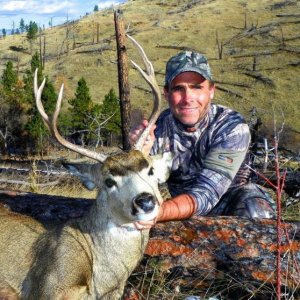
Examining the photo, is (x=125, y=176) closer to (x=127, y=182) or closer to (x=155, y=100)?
(x=127, y=182)

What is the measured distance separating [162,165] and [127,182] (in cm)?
67

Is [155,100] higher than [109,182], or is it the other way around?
[155,100]

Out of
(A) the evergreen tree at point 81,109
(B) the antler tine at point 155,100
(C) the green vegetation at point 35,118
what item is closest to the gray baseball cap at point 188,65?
(B) the antler tine at point 155,100

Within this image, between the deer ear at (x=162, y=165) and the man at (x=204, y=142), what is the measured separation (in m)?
0.61

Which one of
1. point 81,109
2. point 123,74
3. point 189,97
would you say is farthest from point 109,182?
point 81,109

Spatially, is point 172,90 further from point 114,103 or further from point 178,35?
point 178,35

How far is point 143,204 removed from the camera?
4035 mm

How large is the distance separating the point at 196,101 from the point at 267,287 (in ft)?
7.36

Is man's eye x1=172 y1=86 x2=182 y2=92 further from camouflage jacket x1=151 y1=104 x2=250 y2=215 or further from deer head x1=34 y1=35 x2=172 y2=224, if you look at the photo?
deer head x1=34 y1=35 x2=172 y2=224

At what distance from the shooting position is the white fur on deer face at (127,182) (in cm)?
409

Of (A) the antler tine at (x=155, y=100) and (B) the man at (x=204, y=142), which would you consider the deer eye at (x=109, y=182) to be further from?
(B) the man at (x=204, y=142)

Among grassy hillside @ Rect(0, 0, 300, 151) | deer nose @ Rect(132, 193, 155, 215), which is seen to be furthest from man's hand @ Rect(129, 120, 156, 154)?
grassy hillside @ Rect(0, 0, 300, 151)

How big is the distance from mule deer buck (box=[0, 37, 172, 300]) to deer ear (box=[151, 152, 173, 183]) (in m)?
0.08

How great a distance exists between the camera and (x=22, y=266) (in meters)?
4.54
